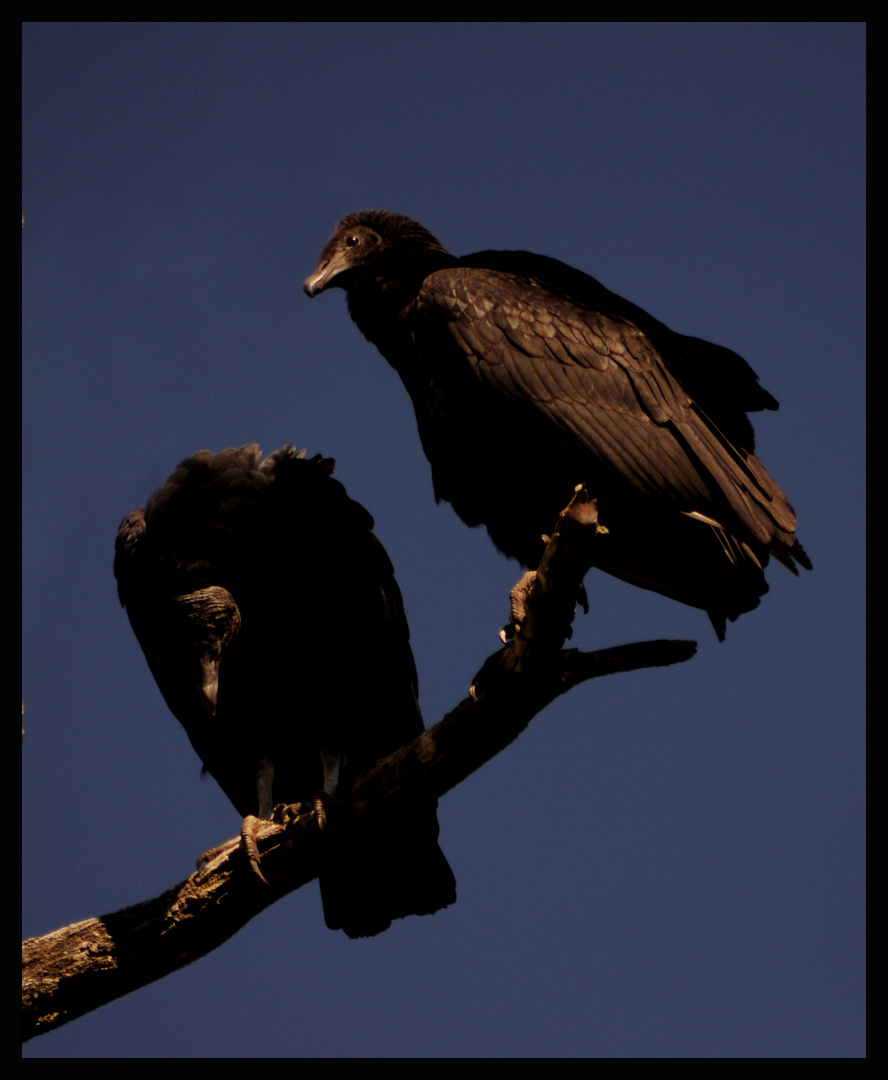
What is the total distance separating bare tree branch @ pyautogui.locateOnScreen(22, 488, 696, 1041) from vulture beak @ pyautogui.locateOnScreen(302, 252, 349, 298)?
7.05 ft

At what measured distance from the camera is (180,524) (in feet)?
15.2

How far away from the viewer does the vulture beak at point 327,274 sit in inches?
192

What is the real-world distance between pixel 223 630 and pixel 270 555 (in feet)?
1.41

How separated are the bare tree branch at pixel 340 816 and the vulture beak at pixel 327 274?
2149 millimetres

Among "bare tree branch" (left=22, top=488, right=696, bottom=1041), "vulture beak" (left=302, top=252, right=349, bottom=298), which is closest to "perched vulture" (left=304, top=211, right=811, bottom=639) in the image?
"vulture beak" (left=302, top=252, right=349, bottom=298)

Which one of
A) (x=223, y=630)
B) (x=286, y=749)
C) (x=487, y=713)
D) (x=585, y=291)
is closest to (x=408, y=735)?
(x=286, y=749)

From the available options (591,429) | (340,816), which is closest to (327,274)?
(591,429)

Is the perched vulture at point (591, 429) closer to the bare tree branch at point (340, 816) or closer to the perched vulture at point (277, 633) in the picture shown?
the perched vulture at point (277, 633)

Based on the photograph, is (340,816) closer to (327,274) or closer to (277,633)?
(277,633)

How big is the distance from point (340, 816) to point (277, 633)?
115 cm

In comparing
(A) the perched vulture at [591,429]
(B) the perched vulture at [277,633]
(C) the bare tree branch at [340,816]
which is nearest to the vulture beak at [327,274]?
(A) the perched vulture at [591,429]

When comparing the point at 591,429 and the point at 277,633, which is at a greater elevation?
the point at 591,429

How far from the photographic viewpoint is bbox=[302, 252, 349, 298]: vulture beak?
192 inches

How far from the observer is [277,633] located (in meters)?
4.50
